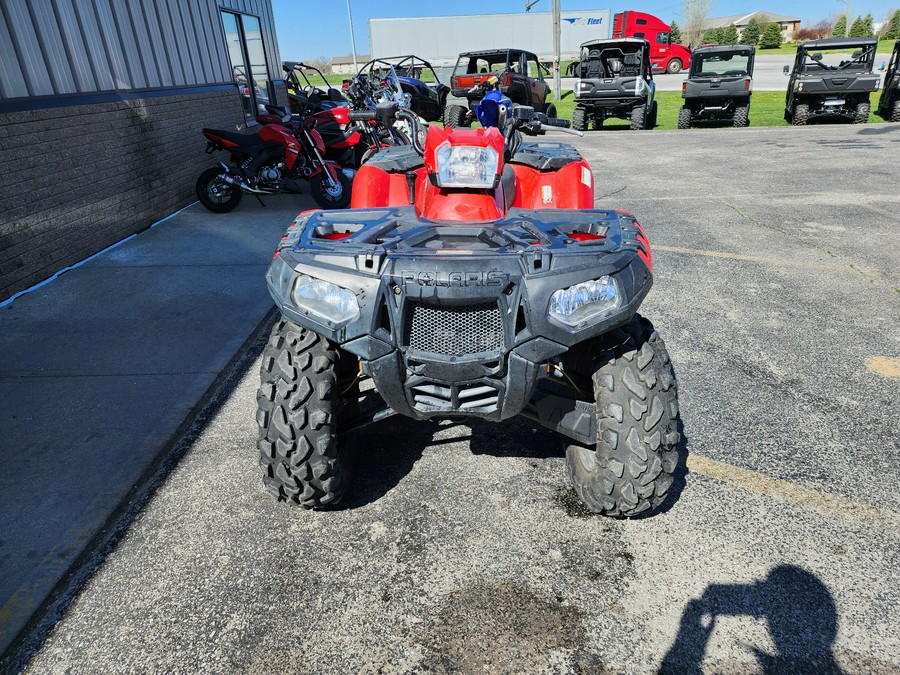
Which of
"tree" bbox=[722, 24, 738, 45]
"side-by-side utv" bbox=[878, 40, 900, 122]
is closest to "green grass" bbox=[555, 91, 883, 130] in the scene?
"side-by-side utv" bbox=[878, 40, 900, 122]

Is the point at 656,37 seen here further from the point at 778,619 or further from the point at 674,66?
the point at 778,619

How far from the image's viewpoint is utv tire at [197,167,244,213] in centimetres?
795

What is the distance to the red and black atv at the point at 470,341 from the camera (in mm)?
2111

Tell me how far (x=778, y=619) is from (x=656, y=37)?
39091 mm

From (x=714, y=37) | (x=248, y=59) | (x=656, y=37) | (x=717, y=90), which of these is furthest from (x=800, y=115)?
(x=714, y=37)

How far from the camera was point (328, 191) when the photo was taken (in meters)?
8.26

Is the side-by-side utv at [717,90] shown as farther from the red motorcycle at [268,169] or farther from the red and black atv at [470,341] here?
the red and black atv at [470,341]

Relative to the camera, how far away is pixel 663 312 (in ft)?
15.6

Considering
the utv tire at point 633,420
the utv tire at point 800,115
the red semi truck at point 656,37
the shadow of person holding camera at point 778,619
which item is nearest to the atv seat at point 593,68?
the utv tire at point 800,115

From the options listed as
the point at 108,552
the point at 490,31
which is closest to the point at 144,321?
the point at 108,552

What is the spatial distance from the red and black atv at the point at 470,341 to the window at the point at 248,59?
8.88 meters

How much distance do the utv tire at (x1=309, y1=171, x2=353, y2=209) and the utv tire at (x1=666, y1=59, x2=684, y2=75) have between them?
32.7 meters

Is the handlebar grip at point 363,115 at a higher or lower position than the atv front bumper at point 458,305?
higher

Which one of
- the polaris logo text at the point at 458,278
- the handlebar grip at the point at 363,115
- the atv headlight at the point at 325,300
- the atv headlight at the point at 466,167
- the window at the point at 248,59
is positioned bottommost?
the atv headlight at the point at 325,300
